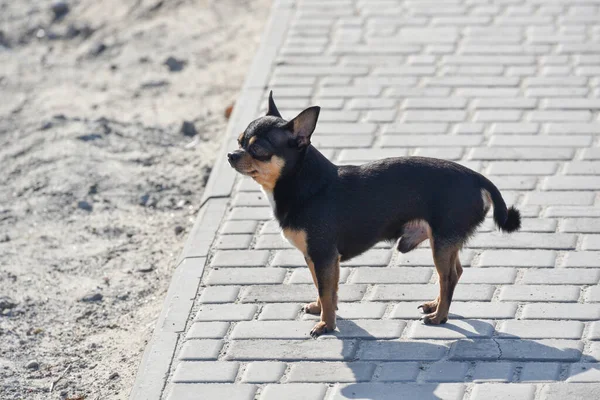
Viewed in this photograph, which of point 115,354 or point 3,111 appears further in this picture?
point 3,111

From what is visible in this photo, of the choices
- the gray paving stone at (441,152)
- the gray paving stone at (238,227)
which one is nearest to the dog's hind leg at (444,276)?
the gray paving stone at (238,227)

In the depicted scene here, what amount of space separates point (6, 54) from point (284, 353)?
677 cm

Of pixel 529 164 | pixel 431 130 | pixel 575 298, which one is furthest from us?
pixel 431 130

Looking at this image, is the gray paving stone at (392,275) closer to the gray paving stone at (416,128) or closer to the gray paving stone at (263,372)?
the gray paving stone at (263,372)

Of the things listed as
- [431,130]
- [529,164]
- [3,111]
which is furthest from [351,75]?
[3,111]

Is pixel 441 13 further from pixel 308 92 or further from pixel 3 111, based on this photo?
pixel 3 111

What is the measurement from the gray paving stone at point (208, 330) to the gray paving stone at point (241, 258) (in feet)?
2.37

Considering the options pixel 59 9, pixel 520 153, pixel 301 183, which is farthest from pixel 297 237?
pixel 59 9

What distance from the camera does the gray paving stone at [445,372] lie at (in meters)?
5.41

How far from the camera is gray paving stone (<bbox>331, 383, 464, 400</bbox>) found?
207 inches

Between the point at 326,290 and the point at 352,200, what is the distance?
0.55m

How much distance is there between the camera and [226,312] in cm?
622

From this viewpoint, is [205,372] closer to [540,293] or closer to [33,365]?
[33,365]

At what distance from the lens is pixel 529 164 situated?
25.4 ft
